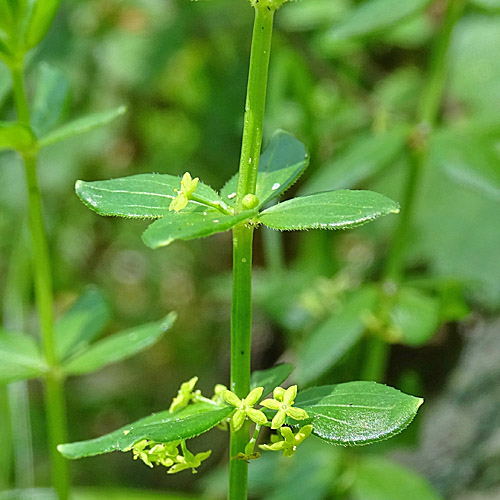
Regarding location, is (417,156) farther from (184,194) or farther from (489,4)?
(184,194)

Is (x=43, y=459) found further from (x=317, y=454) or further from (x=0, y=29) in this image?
(x=0, y=29)

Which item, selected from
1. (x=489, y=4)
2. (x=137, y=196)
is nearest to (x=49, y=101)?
(x=137, y=196)

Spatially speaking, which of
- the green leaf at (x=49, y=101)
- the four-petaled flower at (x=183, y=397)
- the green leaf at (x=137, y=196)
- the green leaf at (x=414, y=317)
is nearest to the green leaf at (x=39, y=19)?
the green leaf at (x=49, y=101)

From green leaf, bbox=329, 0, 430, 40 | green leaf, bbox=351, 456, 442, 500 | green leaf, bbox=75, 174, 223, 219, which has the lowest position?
green leaf, bbox=351, 456, 442, 500

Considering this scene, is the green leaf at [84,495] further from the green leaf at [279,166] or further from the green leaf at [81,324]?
the green leaf at [279,166]

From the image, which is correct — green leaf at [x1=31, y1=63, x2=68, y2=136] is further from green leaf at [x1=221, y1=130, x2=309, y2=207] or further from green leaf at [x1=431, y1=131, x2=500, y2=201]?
green leaf at [x1=431, y1=131, x2=500, y2=201]

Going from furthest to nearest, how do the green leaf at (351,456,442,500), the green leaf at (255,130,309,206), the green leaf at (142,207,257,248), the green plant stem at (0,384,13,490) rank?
1. the green plant stem at (0,384,13,490)
2. the green leaf at (351,456,442,500)
3. the green leaf at (255,130,309,206)
4. the green leaf at (142,207,257,248)

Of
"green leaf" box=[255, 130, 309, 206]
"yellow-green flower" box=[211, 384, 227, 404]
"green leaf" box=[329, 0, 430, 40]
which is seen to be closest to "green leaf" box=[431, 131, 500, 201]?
"green leaf" box=[329, 0, 430, 40]
